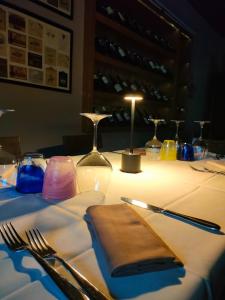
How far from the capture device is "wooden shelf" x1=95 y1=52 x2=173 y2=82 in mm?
2152

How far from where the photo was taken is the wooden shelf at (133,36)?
208 cm

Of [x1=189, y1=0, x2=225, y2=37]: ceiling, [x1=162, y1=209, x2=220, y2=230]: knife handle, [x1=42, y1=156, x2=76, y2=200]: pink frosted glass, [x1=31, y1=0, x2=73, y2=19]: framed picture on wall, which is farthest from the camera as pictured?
[x1=189, y1=0, x2=225, y2=37]: ceiling

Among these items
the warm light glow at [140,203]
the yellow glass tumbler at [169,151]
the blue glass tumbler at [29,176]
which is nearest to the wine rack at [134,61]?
the yellow glass tumbler at [169,151]

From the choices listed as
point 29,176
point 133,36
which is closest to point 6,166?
point 29,176

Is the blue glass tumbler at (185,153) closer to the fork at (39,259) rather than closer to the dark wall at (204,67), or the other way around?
the fork at (39,259)

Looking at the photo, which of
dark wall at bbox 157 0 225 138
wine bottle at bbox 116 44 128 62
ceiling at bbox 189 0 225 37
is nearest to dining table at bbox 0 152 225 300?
wine bottle at bbox 116 44 128 62

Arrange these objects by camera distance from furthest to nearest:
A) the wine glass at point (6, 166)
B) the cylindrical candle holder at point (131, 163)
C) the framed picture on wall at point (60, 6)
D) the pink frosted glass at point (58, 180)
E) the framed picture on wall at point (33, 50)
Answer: the framed picture on wall at point (60, 6)
the framed picture on wall at point (33, 50)
the cylindrical candle holder at point (131, 163)
the wine glass at point (6, 166)
the pink frosted glass at point (58, 180)

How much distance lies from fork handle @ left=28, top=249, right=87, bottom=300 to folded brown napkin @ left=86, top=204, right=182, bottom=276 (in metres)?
0.06

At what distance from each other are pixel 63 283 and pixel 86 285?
0.03 meters

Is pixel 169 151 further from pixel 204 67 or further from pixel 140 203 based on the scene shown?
pixel 204 67

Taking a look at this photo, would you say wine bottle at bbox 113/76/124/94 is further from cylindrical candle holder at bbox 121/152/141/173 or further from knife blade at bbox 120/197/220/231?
knife blade at bbox 120/197/220/231

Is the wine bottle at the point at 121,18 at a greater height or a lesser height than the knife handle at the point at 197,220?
greater

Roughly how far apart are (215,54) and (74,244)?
4.59 m

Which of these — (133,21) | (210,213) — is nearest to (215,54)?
(133,21)
